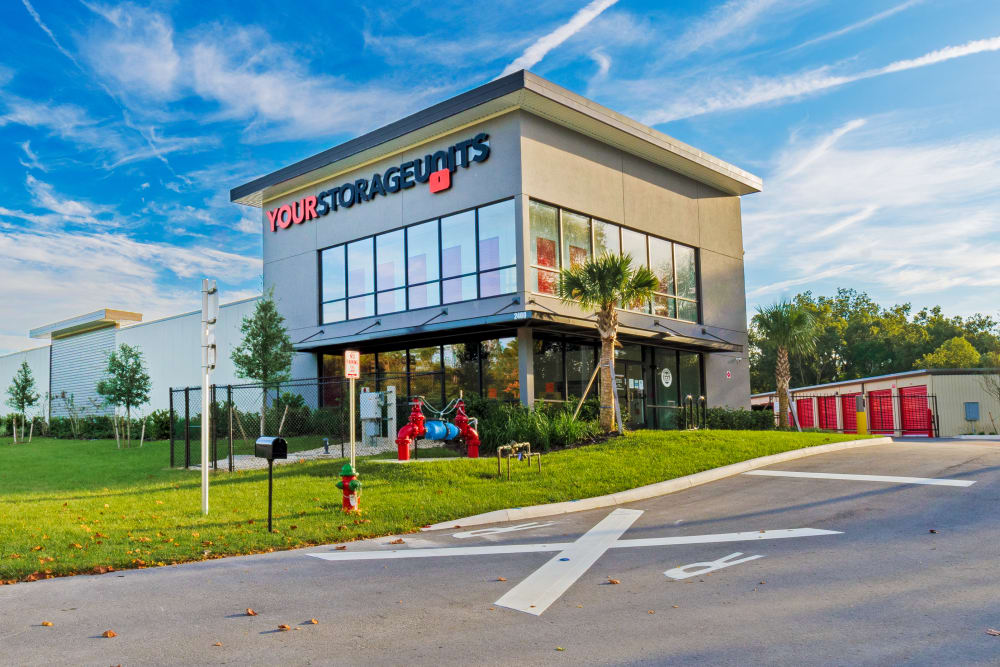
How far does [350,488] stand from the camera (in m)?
10.5

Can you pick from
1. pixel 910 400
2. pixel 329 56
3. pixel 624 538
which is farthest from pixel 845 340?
pixel 624 538

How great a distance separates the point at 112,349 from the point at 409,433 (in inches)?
1010

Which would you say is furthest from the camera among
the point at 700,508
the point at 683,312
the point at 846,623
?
the point at 683,312

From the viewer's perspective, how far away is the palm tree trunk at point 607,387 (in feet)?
57.9

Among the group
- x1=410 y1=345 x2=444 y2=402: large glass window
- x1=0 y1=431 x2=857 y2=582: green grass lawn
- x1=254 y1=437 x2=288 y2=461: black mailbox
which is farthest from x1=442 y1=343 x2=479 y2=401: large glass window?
x1=254 y1=437 x2=288 y2=461: black mailbox

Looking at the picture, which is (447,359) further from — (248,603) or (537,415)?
(248,603)

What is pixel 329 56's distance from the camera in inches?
697

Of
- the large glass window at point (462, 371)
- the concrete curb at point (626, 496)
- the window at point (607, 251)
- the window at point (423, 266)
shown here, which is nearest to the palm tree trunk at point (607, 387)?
the window at point (607, 251)

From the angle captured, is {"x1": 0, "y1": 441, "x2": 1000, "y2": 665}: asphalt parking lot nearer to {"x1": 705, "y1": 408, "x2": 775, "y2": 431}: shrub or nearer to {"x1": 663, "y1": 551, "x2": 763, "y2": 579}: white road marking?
{"x1": 663, "y1": 551, "x2": 763, "y2": 579}: white road marking

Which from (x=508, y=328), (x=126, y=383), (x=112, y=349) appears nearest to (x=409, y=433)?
(x=508, y=328)

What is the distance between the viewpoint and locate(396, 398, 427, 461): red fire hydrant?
49.3 ft

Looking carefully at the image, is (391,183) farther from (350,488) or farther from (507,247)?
(350,488)

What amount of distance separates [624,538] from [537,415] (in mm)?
8463

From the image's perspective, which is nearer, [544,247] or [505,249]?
[505,249]
